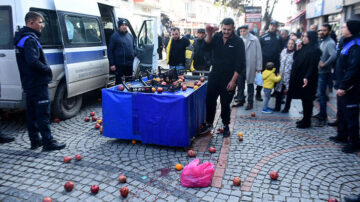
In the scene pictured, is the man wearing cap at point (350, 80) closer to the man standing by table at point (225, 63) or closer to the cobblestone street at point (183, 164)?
the cobblestone street at point (183, 164)

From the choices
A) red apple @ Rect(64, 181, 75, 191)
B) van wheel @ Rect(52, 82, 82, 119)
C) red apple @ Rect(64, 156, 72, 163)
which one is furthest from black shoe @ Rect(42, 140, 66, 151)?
van wheel @ Rect(52, 82, 82, 119)

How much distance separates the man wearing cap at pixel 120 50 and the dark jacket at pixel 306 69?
14.0 ft

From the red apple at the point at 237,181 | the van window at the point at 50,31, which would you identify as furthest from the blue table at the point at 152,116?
the van window at the point at 50,31

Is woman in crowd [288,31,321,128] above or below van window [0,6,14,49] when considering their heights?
below

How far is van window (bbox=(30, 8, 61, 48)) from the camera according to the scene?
568 cm

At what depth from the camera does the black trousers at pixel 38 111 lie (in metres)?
4.47

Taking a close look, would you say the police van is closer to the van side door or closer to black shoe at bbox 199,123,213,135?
the van side door

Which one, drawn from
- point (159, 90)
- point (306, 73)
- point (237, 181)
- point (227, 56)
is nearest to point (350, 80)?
point (306, 73)

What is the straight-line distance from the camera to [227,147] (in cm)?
481

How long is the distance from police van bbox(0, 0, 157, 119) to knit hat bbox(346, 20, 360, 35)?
5594 mm

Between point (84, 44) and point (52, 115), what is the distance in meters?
2.00

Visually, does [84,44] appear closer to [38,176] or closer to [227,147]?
[38,176]

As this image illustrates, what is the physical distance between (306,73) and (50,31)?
18.7 ft

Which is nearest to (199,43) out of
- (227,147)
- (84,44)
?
(84,44)
